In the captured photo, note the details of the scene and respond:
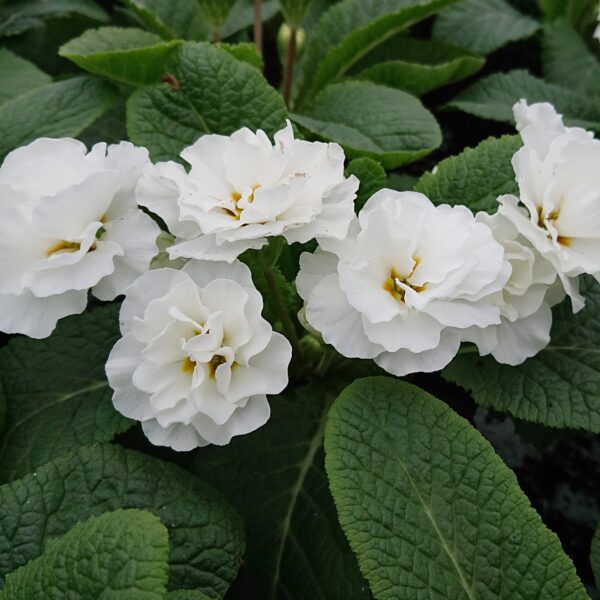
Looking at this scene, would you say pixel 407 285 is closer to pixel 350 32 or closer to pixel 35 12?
pixel 350 32

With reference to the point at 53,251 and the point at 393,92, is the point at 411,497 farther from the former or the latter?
the point at 393,92

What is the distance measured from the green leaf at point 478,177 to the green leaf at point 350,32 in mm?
507

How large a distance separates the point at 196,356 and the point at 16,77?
0.95 m

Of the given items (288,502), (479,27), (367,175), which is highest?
(367,175)

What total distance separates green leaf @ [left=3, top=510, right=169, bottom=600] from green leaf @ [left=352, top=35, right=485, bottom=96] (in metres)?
1.14

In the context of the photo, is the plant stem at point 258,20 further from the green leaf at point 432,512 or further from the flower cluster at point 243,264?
the green leaf at point 432,512

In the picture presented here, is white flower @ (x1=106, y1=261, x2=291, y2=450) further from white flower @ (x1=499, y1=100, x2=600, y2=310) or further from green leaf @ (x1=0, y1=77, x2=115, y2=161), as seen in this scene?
green leaf @ (x1=0, y1=77, x2=115, y2=161)

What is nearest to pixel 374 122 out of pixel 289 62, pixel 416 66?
pixel 416 66

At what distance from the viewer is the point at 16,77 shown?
5.25 ft

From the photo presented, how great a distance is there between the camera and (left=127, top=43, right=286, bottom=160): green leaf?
4.16 feet

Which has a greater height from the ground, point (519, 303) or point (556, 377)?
point (519, 303)

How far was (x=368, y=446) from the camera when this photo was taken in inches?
38.2

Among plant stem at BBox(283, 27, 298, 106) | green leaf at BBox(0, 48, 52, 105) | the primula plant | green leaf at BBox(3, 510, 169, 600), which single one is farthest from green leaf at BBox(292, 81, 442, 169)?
green leaf at BBox(3, 510, 169, 600)

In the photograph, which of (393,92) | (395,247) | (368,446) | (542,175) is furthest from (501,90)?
(368,446)
